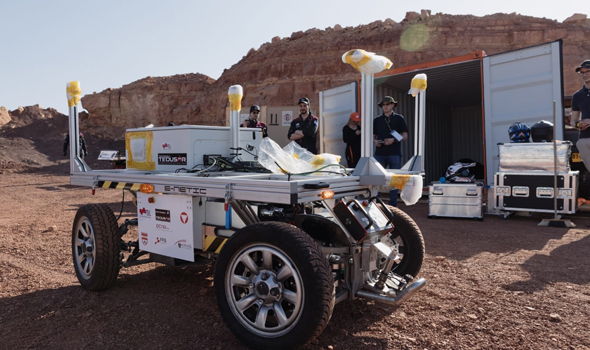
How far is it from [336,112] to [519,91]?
4.32 meters

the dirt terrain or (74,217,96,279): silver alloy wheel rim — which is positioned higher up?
(74,217,96,279): silver alloy wheel rim

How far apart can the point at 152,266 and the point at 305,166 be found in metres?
2.30

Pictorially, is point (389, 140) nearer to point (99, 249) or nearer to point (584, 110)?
point (584, 110)

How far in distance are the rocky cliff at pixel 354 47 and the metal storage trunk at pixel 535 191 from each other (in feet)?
68.5

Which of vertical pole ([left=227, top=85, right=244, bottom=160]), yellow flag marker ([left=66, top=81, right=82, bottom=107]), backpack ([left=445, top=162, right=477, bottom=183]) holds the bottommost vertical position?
backpack ([left=445, top=162, right=477, bottom=183])

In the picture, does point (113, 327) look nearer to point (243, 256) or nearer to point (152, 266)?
point (243, 256)

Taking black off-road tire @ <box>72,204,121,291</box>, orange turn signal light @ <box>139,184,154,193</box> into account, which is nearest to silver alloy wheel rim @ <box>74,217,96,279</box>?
black off-road tire @ <box>72,204,121,291</box>

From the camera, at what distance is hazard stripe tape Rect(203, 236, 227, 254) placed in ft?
11.6

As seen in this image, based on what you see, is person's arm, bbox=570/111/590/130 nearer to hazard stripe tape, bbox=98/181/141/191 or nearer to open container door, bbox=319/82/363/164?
open container door, bbox=319/82/363/164

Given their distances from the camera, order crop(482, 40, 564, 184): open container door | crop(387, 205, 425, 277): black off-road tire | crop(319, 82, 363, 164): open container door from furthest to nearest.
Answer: crop(319, 82, 363, 164): open container door → crop(482, 40, 564, 184): open container door → crop(387, 205, 425, 277): black off-road tire

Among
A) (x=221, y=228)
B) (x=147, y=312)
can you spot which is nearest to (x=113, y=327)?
(x=147, y=312)

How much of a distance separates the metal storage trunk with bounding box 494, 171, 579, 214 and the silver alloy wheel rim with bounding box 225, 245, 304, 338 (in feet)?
19.9

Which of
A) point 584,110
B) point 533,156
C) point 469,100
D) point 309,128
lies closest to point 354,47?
point 469,100

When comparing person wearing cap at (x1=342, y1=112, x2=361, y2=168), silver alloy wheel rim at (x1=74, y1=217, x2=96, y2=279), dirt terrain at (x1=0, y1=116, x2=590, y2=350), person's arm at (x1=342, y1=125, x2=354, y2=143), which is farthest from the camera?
person's arm at (x1=342, y1=125, x2=354, y2=143)
